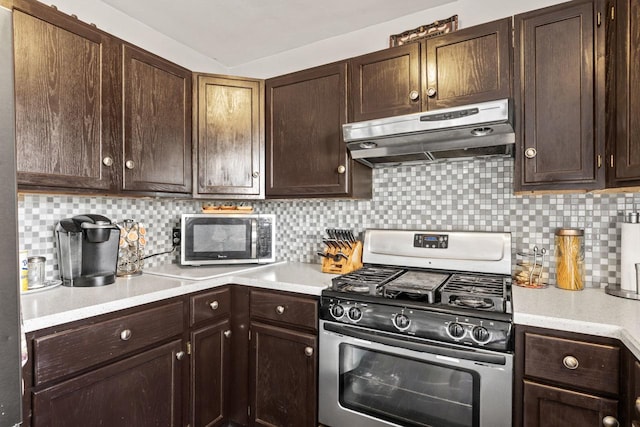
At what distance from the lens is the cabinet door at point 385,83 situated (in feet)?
5.88

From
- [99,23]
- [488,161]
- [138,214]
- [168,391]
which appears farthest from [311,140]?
[168,391]

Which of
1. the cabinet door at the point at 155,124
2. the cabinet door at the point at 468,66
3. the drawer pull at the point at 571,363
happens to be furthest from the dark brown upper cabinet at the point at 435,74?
the drawer pull at the point at 571,363

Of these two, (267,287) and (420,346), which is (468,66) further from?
(267,287)

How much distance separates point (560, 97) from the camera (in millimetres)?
1487

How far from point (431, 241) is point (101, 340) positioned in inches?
63.8

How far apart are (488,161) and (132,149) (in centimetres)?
185

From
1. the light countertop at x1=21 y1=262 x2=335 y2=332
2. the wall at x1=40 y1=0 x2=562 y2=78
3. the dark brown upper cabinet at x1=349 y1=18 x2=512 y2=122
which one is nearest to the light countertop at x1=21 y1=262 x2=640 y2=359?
the light countertop at x1=21 y1=262 x2=335 y2=332

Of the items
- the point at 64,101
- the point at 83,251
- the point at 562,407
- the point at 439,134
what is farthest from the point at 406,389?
the point at 64,101

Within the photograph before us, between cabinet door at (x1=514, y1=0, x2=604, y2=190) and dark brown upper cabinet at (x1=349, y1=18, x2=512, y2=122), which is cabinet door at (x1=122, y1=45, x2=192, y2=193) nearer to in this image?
dark brown upper cabinet at (x1=349, y1=18, x2=512, y2=122)

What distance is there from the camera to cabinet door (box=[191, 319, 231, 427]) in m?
1.75

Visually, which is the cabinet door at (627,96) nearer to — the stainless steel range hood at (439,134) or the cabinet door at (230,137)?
the stainless steel range hood at (439,134)

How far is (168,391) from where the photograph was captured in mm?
1629

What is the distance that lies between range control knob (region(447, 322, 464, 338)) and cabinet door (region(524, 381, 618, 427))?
0.26 metres

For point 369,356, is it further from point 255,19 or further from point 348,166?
point 255,19
